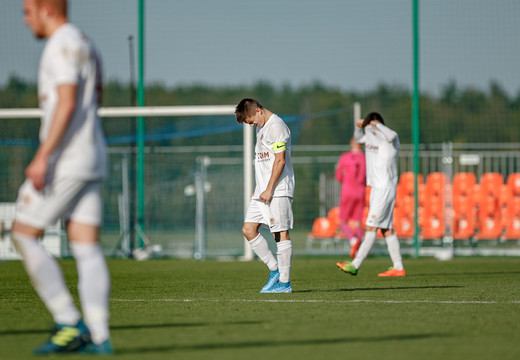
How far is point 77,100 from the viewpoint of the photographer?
5047 mm

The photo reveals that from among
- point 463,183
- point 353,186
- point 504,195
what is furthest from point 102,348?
point 504,195

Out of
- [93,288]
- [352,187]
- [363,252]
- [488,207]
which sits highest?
[93,288]

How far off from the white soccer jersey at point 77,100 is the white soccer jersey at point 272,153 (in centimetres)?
423

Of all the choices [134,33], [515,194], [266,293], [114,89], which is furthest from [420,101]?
[114,89]

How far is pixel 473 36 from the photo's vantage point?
62.5ft

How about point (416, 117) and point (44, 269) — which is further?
point (416, 117)

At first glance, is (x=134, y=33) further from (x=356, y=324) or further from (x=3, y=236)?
(x=356, y=324)

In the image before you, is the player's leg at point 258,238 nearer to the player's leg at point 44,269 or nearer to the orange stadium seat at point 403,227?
the player's leg at point 44,269

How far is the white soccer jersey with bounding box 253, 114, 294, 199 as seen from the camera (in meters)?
9.30

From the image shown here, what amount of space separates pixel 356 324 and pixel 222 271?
7.25m

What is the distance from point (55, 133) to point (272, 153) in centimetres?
470

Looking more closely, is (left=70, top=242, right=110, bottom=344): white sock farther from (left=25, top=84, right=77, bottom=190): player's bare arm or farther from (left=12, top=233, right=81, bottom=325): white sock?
(left=25, top=84, right=77, bottom=190): player's bare arm

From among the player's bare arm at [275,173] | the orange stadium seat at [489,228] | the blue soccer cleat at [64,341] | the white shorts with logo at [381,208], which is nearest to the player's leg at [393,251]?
the white shorts with logo at [381,208]

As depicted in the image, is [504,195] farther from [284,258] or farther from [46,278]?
[46,278]
